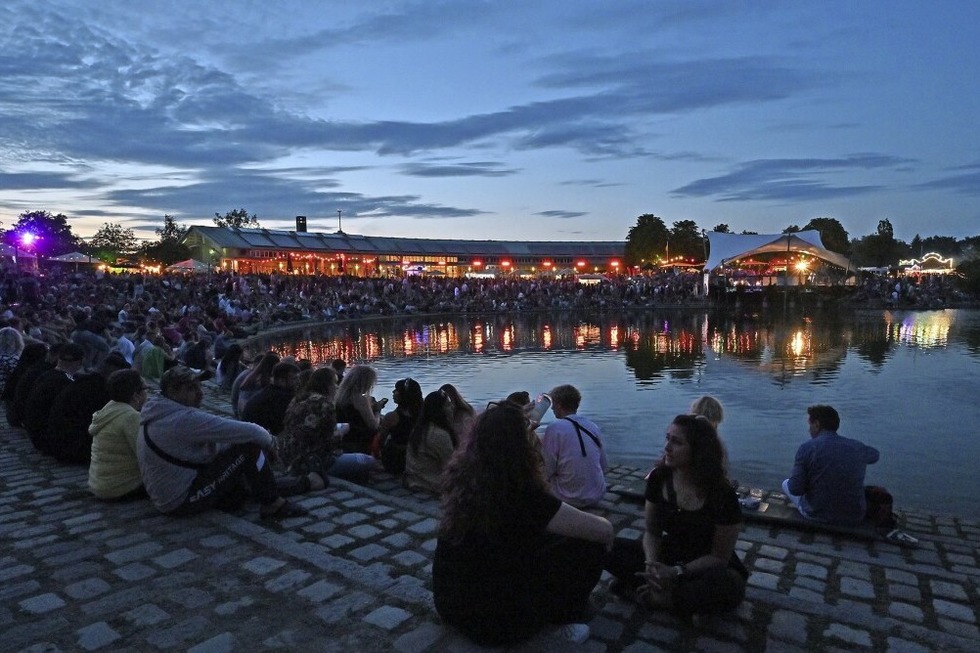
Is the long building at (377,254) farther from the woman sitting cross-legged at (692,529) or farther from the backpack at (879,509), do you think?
the woman sitting cross-legged at (692,529)

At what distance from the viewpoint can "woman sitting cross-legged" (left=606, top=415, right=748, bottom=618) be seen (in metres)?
3.28

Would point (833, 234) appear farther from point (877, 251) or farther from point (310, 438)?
point (310, 438)

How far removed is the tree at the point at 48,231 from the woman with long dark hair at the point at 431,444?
243 feet

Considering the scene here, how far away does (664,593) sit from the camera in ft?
10.9

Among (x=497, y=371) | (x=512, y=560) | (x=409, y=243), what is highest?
(x=409, y=243)

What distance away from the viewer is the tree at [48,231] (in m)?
70.3

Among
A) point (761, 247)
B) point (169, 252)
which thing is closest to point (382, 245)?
point (169, 252)

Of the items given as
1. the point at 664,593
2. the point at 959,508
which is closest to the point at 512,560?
the point at 664,593

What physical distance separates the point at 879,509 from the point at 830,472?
590 millimetres

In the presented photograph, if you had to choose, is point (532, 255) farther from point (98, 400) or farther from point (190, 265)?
point (98, 400)

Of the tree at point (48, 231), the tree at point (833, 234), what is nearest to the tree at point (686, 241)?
the tree at point (833, 234)

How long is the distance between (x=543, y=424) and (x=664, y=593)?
22.0 ft

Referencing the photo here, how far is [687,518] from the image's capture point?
11.2 ft

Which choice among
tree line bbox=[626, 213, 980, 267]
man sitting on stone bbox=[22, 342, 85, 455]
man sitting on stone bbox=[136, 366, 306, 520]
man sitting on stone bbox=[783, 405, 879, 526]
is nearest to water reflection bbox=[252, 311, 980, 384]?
man sitting on stone bbox=[783, 405, 879, 526]
